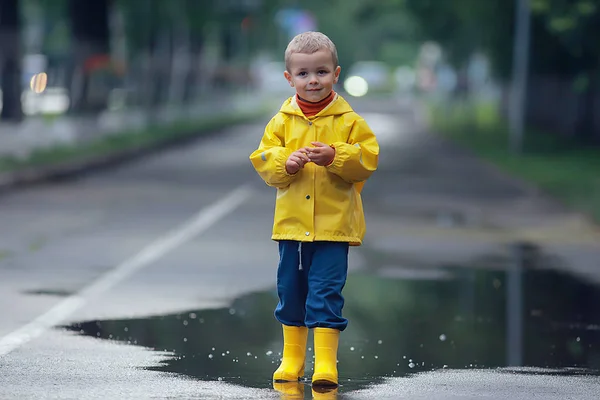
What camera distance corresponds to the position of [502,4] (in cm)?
4184

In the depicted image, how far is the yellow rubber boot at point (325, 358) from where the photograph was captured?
294 inches

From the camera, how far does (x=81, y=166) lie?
28.9 metres

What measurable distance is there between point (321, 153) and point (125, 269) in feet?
19.8

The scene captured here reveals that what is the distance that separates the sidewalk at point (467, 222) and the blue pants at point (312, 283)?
573 cm

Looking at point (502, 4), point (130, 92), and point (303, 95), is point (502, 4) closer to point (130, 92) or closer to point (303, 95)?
point (130, 92)

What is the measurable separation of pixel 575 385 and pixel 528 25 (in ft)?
91.5

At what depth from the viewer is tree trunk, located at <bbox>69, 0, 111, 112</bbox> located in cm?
3812

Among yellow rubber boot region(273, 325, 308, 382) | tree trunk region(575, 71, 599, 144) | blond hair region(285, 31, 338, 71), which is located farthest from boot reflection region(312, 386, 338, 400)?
tree trunk region(575, 71, 599, 144)

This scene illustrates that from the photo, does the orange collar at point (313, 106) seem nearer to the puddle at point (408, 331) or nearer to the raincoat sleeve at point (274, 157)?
the raincoat sleeve at point (274, 157)

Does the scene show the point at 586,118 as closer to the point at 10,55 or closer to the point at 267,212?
the point at 10,55

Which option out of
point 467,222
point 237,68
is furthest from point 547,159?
point 237,68

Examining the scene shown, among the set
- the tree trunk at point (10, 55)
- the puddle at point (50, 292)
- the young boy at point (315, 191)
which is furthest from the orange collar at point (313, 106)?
the tree trunk at point (10, 55)

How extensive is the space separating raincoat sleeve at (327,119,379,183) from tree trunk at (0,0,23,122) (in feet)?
95.5

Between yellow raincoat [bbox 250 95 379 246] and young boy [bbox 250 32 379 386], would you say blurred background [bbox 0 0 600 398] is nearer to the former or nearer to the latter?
young boy [bbox 250 32 379 386]
